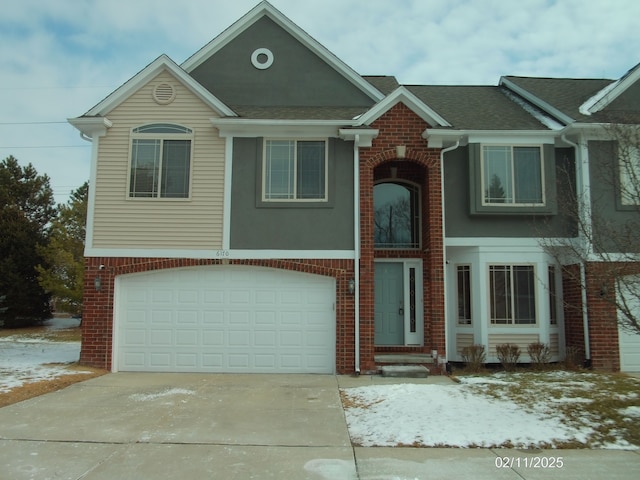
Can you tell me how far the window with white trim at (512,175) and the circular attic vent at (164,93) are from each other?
7.21 m

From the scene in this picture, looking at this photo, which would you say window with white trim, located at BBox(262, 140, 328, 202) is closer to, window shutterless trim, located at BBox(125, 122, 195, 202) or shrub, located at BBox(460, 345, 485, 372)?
window shutterless trim, located at BBox(125, 122, 195, 202)

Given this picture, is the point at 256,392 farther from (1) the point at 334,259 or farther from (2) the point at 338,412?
(1) the point at 334,259

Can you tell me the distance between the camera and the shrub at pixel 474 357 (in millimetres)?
10805

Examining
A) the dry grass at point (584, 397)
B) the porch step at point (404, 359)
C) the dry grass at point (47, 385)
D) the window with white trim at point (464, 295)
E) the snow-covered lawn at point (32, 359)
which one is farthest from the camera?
the window with white trim at point (464, 295)

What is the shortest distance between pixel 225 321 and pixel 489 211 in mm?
6388

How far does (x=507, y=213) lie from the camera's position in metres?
11.4

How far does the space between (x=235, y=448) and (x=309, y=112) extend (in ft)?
25.7

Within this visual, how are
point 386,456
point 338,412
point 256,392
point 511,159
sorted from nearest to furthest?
1. point 386,456
2. point 338,412
3. point 256,392
4. point 511,159

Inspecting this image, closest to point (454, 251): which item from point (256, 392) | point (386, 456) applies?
point (256, 392)

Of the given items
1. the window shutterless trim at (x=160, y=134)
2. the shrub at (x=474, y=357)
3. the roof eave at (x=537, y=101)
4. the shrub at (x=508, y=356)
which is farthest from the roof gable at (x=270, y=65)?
the shrub at (x=508, y=356)

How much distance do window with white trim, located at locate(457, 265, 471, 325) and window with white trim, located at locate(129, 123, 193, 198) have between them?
21.7 ft

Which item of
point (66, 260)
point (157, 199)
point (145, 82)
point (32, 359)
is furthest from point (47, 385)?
point (66, 260)

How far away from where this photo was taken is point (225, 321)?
10.9 meters

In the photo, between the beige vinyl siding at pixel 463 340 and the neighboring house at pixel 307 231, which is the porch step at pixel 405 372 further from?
the beige vinyl siding at pixel 463 340
